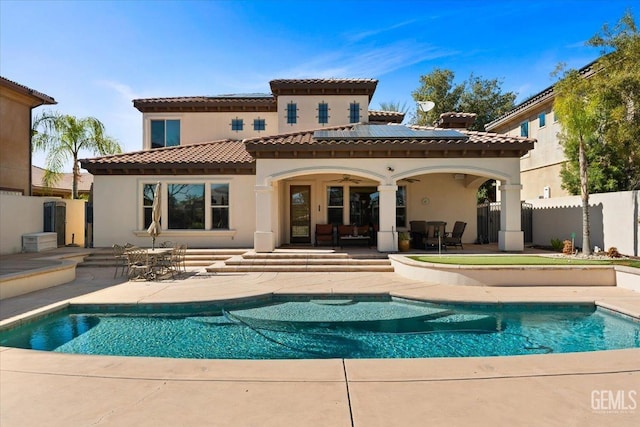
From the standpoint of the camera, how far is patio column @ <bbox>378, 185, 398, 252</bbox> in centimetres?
1409

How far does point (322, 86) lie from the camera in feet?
63.2

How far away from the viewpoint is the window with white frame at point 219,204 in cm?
1653

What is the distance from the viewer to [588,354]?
16.9ft

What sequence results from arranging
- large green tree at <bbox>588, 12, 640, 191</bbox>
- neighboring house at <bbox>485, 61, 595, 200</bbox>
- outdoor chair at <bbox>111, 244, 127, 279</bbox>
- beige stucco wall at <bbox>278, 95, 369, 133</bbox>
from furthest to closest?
neighboring house at <bbox>485, 61, 595, 200</bbox>, beige stucco wall at <bbox>278, 95, 369, 133</bbox>, outdoor chair at <bbox>111, 244, 127, 279</bbox>, large green tree at <bbox>588, 12, 640, 191</bbox>

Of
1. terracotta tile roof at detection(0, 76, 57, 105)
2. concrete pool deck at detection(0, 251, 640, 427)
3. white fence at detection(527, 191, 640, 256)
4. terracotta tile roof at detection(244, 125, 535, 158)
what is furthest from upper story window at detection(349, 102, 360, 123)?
terracotta tile roof at detection(0, 76, 57, 105)

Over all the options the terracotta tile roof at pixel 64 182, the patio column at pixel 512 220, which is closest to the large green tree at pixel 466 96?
the patio column at pixel 512 220

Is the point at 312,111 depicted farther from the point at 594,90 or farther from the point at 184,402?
the point at 184,402

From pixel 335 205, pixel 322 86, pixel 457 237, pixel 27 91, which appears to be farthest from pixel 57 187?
pixel 457 237

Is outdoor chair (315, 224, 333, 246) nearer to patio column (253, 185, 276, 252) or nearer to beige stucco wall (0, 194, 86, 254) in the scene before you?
patio column (253, 185, 276, 252)

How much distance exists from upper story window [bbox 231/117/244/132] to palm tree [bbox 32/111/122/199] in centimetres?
914

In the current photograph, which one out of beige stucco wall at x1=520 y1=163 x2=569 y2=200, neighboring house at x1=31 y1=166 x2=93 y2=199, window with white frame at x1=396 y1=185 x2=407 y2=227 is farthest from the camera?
neighboring house at x1=31 y1=166 x2=93 y2=199

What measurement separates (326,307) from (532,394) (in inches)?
200

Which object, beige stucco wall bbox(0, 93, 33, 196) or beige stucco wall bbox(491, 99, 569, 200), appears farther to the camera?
beige stucco wall bbox(491, 99, 569, 200)

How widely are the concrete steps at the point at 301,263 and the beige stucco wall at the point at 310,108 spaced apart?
28.4 ft
